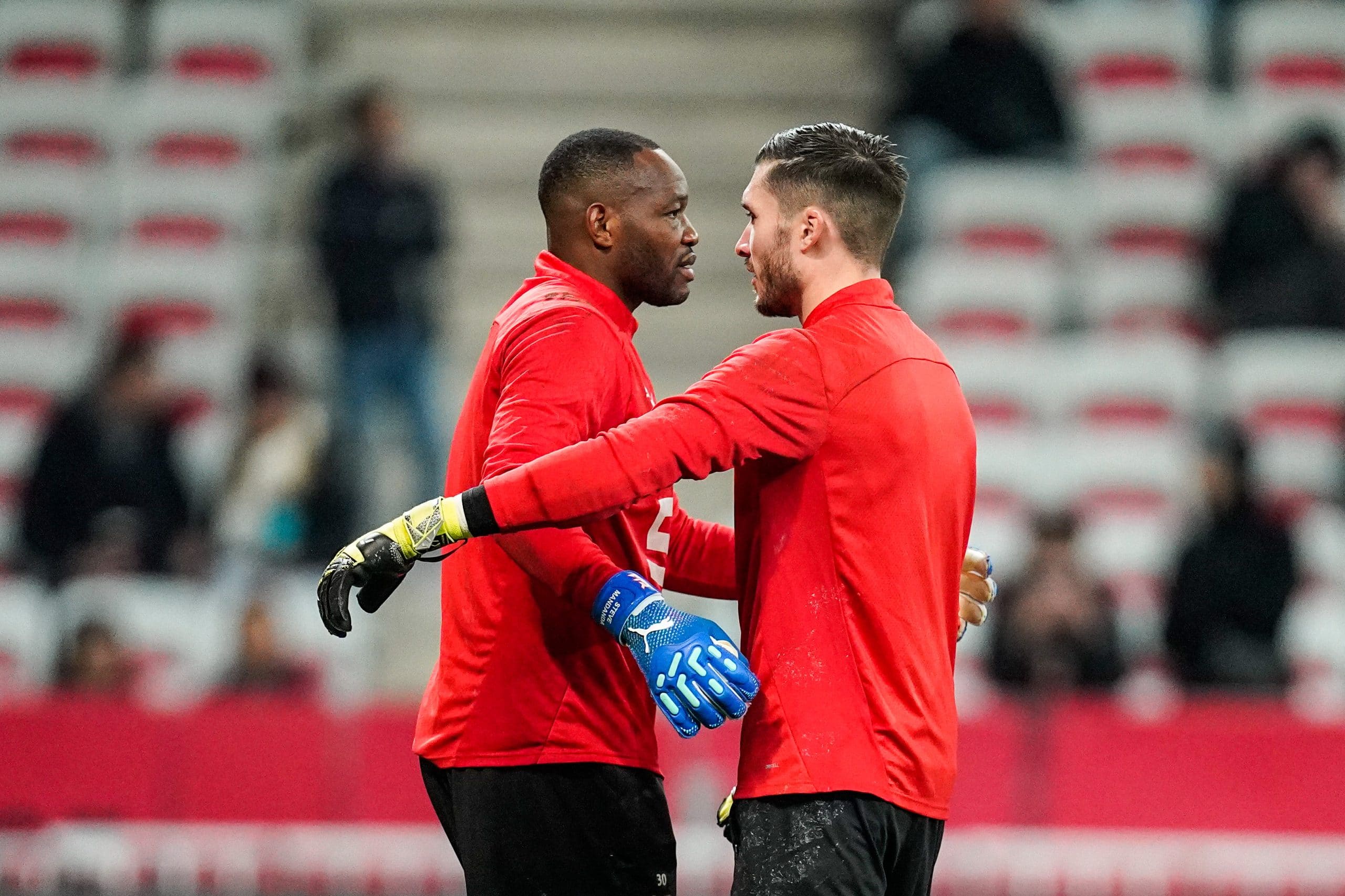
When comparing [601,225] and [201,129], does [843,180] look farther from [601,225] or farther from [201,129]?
[201,129]

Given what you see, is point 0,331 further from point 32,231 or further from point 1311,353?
point 1311,353

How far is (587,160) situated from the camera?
12.9 feet

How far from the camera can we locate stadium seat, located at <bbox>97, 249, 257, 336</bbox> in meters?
11.2

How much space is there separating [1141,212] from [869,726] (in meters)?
8.15

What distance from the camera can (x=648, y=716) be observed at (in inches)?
152

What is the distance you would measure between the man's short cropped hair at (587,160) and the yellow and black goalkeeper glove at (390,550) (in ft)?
2.52

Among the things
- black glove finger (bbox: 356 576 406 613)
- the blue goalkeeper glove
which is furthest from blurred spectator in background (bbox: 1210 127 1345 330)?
black glove finger (bbox: 356 576 406 613)

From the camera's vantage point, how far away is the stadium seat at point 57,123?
12.0 meters

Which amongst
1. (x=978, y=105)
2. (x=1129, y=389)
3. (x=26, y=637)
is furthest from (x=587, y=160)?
(x=978, y=105)

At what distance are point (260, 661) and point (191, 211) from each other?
4.09 meters

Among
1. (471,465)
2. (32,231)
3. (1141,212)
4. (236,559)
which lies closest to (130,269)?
(32,231)

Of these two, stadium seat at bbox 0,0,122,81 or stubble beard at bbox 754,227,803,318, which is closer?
stubble beard at bbox 754,227,803,318

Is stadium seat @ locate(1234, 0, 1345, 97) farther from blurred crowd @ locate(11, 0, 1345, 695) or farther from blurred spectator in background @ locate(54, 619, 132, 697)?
blurred spectator in background @ locate(54, 619, 132, 697)

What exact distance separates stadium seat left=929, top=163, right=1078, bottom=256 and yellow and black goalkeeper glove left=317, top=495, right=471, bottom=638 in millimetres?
8004
